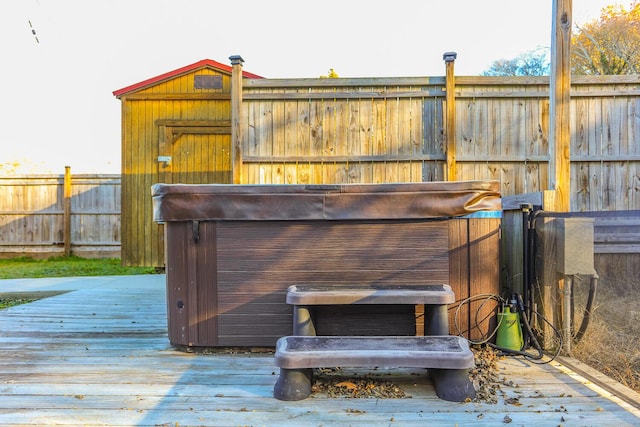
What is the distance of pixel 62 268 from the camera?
8992mm

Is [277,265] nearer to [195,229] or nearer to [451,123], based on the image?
[195,229]

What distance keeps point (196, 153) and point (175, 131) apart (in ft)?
1.47

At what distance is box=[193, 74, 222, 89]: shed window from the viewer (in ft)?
25.2

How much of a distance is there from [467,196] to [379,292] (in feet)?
2.68

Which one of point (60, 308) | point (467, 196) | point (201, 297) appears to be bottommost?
point (60, 308)

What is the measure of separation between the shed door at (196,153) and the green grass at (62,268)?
5.71 feet

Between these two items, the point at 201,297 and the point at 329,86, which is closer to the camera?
the point at 201,297

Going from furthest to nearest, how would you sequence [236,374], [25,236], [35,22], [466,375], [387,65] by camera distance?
[387,65] < [25,236] < [35,22] < [236,374] < [466,375]

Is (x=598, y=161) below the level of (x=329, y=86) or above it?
below

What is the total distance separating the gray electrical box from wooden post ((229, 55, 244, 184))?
3.33 m

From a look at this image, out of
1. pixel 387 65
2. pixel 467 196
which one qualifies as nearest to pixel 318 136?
pixel 467 196

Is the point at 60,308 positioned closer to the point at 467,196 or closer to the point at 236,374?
the point at 236,374

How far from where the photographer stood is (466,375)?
2.32m

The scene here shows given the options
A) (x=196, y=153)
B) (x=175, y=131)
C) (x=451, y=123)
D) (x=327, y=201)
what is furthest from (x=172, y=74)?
(x=327, y=201)
